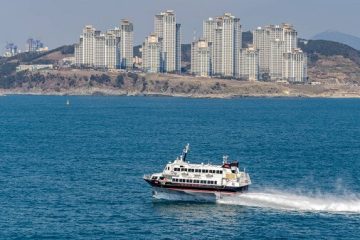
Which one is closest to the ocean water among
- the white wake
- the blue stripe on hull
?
the white wake

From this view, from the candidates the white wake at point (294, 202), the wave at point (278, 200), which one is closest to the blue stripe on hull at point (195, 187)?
the wave at point (278, 200)

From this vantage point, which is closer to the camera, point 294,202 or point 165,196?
point 294,202

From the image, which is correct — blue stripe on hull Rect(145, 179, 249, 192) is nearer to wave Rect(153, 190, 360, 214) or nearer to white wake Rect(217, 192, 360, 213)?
wave Rect(153, 190, 360, 214)

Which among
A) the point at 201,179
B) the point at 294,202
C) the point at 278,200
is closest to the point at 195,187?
the point at 201,179

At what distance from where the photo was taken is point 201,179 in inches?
2931

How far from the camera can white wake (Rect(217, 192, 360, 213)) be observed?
71625 millimetres

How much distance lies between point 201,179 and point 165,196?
3.55 meters

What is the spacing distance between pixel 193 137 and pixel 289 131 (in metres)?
24.9

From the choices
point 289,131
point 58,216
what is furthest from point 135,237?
point 289,131

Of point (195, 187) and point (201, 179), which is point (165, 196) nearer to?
point (195, 187)

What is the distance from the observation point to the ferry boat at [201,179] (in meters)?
74.0

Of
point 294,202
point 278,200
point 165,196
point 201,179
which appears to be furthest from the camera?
point 165,196

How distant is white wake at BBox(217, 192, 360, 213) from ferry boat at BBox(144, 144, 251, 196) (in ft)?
2.79

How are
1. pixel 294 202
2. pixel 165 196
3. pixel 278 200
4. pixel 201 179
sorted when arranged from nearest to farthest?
pixel 294 202 → pixel 278 200 → pixel 201 179 → pixel 165 196
